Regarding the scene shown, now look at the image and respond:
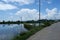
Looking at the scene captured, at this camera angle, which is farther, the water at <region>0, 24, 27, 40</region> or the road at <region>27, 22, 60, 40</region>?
the water at <region>0, 24, 27, 40</region>

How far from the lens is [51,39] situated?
1761 centimetres

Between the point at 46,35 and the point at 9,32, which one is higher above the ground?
the point at 46,35

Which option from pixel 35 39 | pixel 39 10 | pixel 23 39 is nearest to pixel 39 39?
pixel 35 39

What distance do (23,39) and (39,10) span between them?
23.5 meters

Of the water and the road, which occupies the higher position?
the road

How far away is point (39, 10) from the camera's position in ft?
133

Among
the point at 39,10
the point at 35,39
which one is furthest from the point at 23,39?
the point at 39,10

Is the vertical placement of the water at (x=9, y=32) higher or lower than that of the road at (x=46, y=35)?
lower

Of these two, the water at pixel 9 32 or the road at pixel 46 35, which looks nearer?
the road at pixel 46 35

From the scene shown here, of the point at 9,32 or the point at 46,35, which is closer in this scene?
the point at 46,35

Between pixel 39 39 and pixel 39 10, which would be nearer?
pixel 39 39

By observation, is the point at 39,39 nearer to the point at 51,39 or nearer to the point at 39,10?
the point at 51,39

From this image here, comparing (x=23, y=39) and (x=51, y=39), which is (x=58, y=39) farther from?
(x=23, y=39)

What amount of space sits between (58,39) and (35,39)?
2.14 metres
